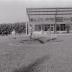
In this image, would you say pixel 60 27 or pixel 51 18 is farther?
pixel 60 27

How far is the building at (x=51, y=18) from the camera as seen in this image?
2103 cm

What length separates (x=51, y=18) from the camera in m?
21.9

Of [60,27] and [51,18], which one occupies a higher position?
[51,18]

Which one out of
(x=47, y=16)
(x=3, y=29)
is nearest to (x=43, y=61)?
(x=3, y=29)

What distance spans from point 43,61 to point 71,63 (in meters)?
0.38

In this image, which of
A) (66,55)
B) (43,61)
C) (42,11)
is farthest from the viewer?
(42,11)

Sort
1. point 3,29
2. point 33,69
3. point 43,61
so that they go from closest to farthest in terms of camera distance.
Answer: point 33,69 < point 43,61 < point 3,29

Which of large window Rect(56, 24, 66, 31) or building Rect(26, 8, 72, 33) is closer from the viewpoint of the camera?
building Rect(26, 8, 72, 33)

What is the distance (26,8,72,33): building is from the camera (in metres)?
21.0

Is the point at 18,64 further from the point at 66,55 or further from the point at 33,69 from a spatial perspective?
the point at 66,55

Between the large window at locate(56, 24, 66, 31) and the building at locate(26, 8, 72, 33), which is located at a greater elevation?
the building at locate(26, 8, 72, 33)

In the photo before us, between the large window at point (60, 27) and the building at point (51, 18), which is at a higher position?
the building at point (51, 18)

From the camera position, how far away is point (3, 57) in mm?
1866

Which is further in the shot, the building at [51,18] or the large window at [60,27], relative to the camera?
the large window at [60,27]
